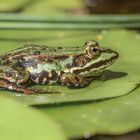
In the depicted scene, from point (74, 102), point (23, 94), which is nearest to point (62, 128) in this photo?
point (74, 102)

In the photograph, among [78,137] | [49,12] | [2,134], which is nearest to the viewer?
[2,134]

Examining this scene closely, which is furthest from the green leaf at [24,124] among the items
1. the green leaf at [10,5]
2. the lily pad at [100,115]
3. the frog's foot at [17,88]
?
the green leaf at [10,5]

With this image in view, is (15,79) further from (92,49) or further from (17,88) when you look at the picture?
(92,49)

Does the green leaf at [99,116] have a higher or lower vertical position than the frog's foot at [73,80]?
lower

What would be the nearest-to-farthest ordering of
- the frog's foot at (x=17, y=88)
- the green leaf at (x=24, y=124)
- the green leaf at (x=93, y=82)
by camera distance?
the green leaf at (x=24, y=124) < the green leaf at (x=93, y=82) < the frog's foot at (x=17, y=88)

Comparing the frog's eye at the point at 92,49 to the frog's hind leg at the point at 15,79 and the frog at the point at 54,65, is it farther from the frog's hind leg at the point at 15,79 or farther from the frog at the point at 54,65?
the frog's hind leg at the point at 15,79

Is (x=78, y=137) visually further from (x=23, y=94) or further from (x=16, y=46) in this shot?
(x=16, y=46)

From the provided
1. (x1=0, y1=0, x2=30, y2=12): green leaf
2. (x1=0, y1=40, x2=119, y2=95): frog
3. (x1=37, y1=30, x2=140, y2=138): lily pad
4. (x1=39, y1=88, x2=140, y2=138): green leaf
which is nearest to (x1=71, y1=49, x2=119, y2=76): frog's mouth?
(x1=0, y1=40, x2=119, y2=95): frog
